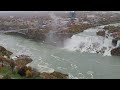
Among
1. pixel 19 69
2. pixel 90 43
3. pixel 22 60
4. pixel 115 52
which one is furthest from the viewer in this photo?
pixel 90 43

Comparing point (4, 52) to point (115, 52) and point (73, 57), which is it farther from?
point (115, 52)

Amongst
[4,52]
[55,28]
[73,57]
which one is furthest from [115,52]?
[4,52]

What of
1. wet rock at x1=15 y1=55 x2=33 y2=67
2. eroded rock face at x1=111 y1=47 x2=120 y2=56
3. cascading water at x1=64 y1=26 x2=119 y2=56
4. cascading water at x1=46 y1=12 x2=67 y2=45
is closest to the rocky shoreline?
wet rock at x1=15 y1=55 x2=33 y2=67

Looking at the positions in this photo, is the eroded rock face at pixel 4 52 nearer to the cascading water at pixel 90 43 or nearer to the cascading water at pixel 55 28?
the cascading water at pixel 55 28

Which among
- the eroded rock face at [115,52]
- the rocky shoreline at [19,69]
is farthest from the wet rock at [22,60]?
the eroded rock face at [115,52]

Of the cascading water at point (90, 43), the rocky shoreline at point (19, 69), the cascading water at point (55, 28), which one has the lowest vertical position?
the rocky shoreline at point (19, 69)

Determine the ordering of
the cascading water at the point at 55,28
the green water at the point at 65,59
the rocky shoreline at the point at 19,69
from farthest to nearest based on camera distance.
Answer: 1. the cascading water at the point at 55,28
2. the green water at the point at 65,59
3. the rocky shoreline at the point at 19,69
